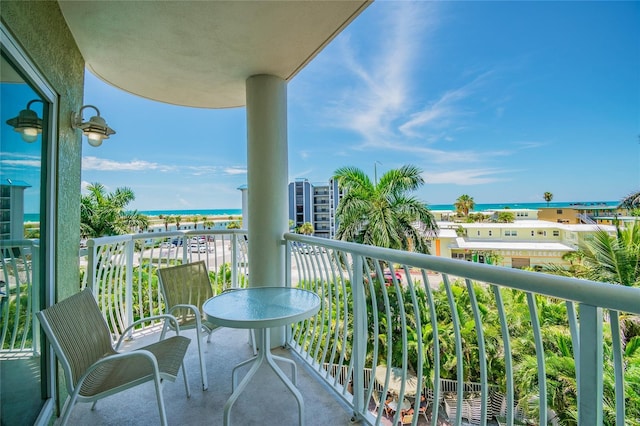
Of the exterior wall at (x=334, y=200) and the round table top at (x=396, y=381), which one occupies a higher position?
the exterior wall at (x=334, y=200)

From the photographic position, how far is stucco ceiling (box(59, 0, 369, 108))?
2.05 m

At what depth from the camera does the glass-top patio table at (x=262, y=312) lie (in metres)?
1.71

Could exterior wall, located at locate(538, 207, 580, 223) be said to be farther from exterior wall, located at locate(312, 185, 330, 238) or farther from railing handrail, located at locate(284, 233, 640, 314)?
railing handrail, located at locate(284, 233, 640, 314)

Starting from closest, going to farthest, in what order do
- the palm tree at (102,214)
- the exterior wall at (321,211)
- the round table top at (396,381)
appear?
1. the round table top at (396,381)
2. the palm tree at (102,214)
3. the exterior wall at (321,211)

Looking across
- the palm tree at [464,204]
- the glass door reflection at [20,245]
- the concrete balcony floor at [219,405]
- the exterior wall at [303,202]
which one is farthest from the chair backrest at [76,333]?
the palm tree at [464,204]

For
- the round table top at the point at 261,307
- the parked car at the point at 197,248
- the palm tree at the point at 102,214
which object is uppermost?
the palm tree at the point at 102,214

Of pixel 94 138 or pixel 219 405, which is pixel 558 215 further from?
pixel 94 138

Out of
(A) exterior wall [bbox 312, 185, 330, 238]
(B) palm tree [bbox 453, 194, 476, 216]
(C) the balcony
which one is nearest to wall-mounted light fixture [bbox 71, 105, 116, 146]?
(C) the balcony

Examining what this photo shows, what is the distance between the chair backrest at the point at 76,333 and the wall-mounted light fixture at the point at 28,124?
100cm

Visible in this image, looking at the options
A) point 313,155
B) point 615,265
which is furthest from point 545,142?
point 615,265

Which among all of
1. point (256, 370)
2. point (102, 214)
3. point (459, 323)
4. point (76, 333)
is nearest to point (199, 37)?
point (76, 333)

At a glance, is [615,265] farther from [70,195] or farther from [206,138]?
[206,138]

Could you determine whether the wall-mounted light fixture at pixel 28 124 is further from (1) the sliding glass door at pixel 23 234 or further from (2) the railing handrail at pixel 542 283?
(2) the railing handrail at pixel 542 283

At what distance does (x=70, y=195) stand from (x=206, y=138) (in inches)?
1466
